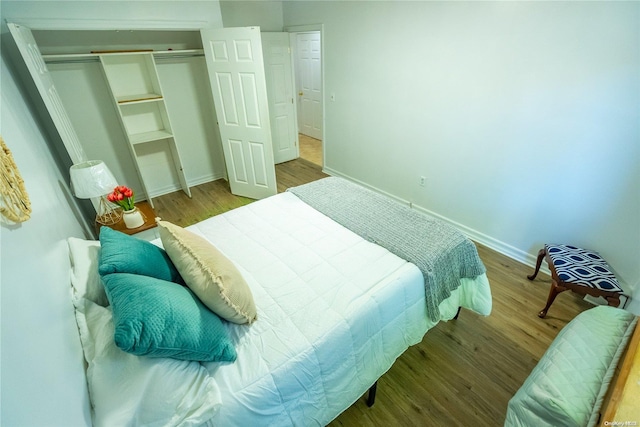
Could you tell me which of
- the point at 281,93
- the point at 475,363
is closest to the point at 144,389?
the point at 475,363

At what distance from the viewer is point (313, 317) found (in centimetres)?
126

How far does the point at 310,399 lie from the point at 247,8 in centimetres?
432

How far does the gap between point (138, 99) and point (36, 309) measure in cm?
286

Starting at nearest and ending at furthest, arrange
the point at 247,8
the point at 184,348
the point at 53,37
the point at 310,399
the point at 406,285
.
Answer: the point at 184,348 < the point at 310,399 < the point at 406,285 < the point at 53,37 < the point at 247,8

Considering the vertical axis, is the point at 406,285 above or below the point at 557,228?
above

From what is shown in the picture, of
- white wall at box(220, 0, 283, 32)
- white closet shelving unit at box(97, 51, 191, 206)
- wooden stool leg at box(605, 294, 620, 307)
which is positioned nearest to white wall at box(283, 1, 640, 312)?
wooden stool leg at box(605, 294, 620, 307)

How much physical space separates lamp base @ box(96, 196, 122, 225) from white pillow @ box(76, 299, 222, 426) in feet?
4.66

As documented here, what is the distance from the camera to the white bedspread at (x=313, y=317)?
42.1 inches

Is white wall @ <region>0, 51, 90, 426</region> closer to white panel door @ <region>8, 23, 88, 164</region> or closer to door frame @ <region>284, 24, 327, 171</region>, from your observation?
white panel door @ <region>8, 23, 88, 164</region>

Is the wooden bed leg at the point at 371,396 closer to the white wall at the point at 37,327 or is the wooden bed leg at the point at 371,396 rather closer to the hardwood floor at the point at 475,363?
the hardwood floor at the point at 475,363

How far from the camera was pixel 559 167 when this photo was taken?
2.10 metres

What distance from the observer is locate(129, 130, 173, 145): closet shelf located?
308 cm

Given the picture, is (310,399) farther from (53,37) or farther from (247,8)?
(247,8)

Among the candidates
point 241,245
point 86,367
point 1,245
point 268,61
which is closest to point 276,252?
point 241,245
